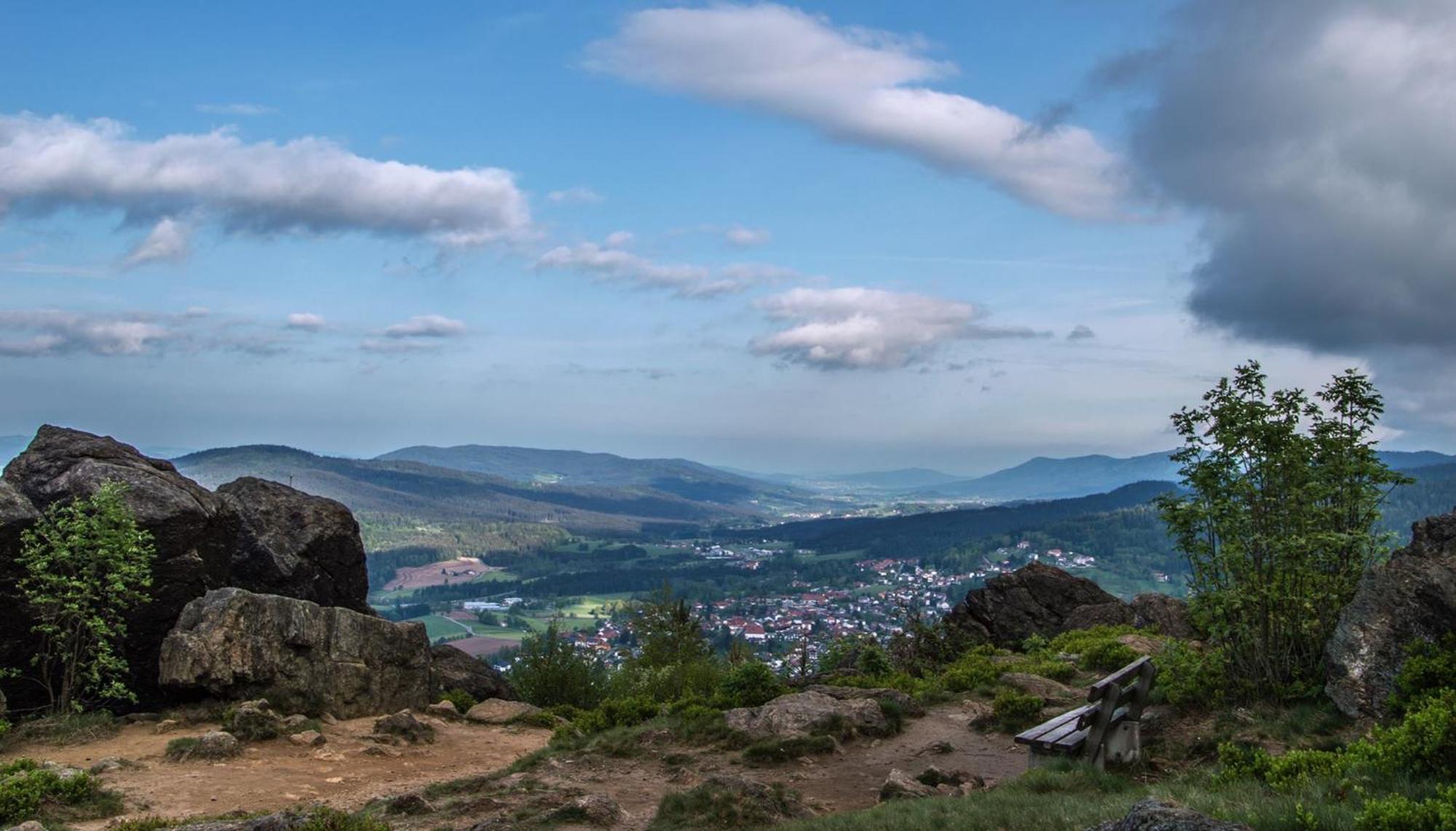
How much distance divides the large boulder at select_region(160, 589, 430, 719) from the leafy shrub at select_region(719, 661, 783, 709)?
8748mm

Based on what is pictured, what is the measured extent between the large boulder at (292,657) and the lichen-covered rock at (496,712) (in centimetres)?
168

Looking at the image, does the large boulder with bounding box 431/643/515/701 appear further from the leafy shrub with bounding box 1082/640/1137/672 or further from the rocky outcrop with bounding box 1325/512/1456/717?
the rocky outcrop with bounding box 1325/512/1456/717

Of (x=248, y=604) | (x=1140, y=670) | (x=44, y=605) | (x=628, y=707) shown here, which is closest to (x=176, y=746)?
(x=248, y=604)

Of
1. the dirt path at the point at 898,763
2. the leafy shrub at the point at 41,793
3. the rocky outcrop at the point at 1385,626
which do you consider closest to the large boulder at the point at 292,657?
the leafy shrub at the point at 41,793

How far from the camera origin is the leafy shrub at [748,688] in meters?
18.3

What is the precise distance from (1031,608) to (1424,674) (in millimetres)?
21261

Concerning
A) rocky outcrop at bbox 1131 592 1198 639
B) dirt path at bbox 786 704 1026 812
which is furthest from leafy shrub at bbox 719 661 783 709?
rocky outcrop at bbox 1131 592 1198 639

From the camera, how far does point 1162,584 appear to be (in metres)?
166

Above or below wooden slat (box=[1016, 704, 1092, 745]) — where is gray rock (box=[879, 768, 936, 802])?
below

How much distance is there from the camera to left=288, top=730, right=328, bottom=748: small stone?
667 inches

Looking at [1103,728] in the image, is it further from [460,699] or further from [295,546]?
[295,546]

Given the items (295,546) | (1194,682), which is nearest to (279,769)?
(295,546)

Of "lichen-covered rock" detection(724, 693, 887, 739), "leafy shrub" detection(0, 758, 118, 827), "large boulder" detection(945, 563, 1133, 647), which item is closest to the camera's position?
"leafy shrub" detection(0, 758, 118, 827)

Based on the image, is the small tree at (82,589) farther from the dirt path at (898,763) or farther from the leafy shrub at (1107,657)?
the leafy shrub at (1107,657)
